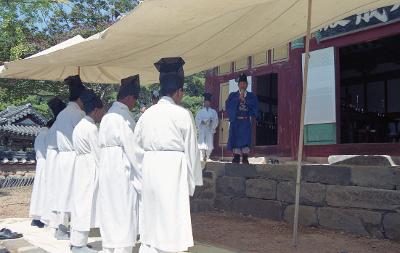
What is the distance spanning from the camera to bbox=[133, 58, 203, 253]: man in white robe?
3.55 metres

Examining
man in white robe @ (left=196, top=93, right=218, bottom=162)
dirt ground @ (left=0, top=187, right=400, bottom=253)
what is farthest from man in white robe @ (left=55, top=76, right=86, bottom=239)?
man in white robe @ (left=196, top=93, right=218, bottom=162)

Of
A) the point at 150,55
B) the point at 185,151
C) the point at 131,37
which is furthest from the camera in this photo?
the point at 150,55

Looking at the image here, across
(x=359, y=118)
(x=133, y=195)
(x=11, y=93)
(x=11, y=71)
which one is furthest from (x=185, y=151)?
(x=11, y=93)

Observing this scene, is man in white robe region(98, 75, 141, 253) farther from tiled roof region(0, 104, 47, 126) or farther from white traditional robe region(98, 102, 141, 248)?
tiled roof region(0, 104, 47, 126)

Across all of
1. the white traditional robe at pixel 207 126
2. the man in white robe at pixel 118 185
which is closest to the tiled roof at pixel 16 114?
the white traditional robe at pixel 207 126

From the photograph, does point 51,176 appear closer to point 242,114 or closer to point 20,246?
point 20,246

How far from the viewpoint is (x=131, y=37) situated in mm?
4914

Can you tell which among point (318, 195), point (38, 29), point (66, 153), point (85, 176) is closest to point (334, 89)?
point (318, 195)

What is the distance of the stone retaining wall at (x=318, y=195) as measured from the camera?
5.37 metres

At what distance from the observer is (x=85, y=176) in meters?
5.22

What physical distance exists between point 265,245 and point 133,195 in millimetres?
1925

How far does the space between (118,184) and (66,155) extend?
186cm

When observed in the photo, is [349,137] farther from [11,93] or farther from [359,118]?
[11,93]

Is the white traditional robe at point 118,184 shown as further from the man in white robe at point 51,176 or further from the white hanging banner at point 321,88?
the white hanging banner at point 321,88
